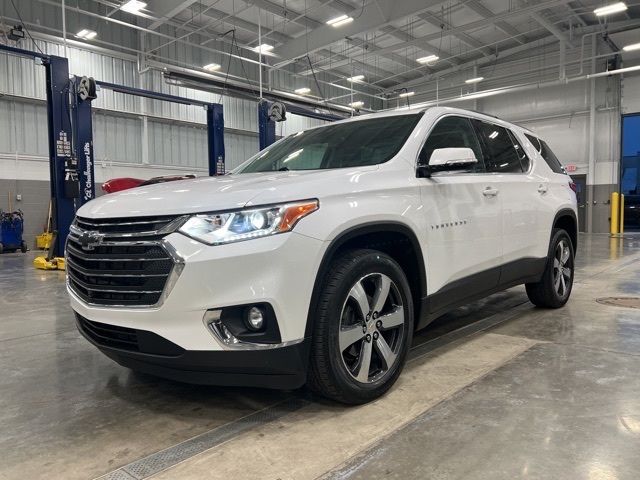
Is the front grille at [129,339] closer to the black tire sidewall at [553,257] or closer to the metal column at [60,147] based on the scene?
the black tire sidewall at [553,257]

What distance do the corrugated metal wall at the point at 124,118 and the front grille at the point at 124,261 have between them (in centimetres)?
1489

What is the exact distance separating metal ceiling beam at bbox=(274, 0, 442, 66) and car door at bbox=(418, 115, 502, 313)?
982 centimetres

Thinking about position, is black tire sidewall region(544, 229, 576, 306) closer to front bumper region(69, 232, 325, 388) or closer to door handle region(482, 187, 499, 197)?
door handle region(482, 187, 499, 197)

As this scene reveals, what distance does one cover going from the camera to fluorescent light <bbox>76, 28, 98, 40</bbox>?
14573mm

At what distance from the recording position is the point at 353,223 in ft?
7.69

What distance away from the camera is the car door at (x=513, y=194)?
3.63m

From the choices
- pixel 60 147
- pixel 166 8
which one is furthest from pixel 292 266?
pixel 166 8

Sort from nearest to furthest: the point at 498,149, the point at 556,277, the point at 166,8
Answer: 1. the point at 498,149
2. the point at 556,277
3. the point at 166,8

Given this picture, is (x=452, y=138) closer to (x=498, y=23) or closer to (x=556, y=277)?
(x=556, y=277)

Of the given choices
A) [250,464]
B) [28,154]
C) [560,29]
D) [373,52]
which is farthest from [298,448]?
[560,29]

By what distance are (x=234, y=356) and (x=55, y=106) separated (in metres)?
8.70

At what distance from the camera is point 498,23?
1711 cm

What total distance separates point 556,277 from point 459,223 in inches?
80.3

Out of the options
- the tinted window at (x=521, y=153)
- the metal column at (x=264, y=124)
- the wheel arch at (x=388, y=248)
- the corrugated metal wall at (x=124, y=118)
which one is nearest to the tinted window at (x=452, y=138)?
the wheel arch at (x=388, y=248)
